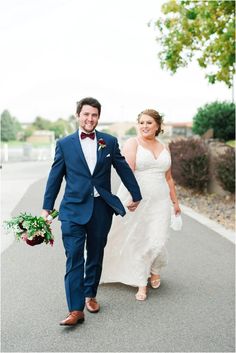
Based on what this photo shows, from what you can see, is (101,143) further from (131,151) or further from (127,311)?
(127,311)

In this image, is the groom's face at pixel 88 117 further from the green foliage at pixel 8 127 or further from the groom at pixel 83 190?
the green foliage at pixel 8 127

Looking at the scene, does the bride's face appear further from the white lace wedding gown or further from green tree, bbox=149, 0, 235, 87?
green tree, bbox=149, 0, 235, 87

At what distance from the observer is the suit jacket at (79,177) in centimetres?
416

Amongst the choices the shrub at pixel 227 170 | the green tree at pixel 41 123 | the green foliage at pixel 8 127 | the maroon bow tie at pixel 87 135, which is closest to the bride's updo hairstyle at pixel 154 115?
the maroon bow tie at pixel 87 135

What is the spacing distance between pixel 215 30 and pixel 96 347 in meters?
12.0

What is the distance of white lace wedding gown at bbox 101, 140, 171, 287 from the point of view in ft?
19.2

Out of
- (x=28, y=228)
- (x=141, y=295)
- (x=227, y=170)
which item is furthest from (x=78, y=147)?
(x=227, y=170)

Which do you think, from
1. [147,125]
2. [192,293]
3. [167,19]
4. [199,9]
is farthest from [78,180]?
[167,19]

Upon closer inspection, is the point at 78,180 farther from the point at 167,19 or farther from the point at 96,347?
the point at 167,19

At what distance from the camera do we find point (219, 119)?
27312mm

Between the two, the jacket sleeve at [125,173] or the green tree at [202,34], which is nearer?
the jacket sleeve at [125,173]

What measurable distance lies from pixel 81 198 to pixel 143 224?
5.91 ft

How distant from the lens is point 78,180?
426 centimetres

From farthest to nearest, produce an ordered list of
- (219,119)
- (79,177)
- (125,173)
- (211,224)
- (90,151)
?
1. (219,119)
2. (211,224)
3. (125,173)
4. (79,177)
5. (90,151)
